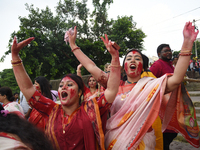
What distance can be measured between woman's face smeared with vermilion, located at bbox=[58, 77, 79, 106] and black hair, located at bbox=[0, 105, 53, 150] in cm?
90

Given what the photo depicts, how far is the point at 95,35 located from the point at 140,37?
409cm

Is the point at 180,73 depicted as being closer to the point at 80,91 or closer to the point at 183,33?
the point at 183,33

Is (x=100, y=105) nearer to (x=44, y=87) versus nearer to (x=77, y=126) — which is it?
(x=77, y=126)

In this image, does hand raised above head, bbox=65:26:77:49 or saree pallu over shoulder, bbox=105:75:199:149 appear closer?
saree pallu over shoulder, bbox=105:75:199:149

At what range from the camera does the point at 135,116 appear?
175 cm

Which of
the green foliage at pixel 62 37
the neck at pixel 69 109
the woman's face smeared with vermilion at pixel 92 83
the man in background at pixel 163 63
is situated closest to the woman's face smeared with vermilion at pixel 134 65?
the neck at pixel 69 109

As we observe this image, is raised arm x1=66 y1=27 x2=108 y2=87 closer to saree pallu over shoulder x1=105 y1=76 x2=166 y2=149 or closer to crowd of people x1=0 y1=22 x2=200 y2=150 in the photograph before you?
crowd of people x1=0 y1=22 x2=200 y2=150

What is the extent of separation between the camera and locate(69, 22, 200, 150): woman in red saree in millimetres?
1665

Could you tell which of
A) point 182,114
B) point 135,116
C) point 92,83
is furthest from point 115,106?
point 92,83

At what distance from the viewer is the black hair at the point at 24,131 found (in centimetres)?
65

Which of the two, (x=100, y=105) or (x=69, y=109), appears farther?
(x=69, y=109)

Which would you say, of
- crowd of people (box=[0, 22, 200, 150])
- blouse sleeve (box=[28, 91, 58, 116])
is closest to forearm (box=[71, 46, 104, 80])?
crowd of people (box=[0, 22, 200, 150])

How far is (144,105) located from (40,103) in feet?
3.51

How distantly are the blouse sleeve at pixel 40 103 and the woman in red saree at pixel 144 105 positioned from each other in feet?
1.81
